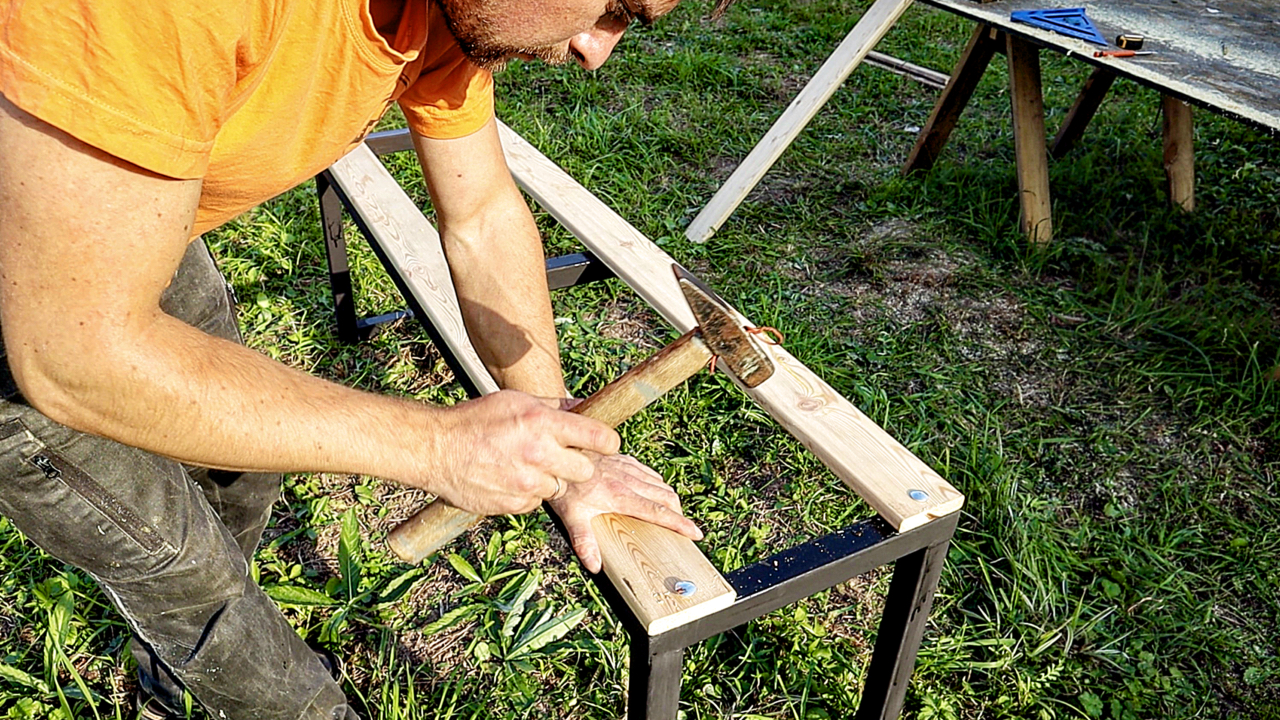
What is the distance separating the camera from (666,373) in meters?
1.53

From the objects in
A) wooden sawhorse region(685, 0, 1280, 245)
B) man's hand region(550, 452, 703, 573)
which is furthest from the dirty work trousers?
wooden sawhorse region(685, 0, 1280, 245)

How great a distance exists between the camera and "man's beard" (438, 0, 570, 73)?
55.2 inches

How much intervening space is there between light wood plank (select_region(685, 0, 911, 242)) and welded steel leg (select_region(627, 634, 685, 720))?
273 centimetres

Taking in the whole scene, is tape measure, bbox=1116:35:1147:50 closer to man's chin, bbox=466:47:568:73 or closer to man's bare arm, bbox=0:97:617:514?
man's chin, bbox=466:47:568:73

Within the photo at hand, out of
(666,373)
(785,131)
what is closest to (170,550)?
(666,373)

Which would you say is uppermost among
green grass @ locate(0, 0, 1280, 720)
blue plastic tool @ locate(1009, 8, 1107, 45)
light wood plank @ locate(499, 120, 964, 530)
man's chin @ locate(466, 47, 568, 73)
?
man's chin @ locate(466, 47, 568, 73)

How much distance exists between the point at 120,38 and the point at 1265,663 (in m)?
2.76

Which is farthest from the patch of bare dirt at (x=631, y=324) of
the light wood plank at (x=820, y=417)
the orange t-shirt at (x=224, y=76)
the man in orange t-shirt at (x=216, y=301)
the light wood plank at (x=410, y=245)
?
the orange t-shirt at (x=224, y=76)

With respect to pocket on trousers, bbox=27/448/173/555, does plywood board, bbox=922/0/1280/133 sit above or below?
below

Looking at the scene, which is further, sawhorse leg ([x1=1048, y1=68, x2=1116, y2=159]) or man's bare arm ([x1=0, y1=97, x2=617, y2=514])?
sawhorse leg ([x1=1048, y1=68, x2=1116, y2=159])

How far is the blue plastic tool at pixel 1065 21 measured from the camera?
3.66 m

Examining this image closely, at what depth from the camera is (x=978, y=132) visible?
4914 millimetres

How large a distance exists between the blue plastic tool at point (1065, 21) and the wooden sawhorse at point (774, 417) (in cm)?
212

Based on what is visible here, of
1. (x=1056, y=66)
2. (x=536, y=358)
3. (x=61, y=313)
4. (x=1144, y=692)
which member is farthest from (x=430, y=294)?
(x=1056, y=66)
